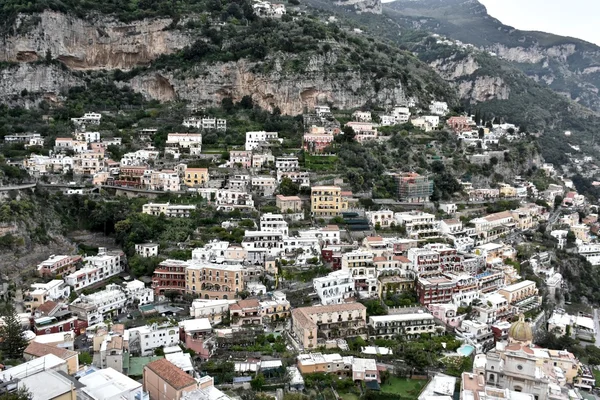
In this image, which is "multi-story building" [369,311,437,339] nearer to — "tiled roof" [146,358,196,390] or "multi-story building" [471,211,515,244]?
"tiled roof" [146,358,196,390]

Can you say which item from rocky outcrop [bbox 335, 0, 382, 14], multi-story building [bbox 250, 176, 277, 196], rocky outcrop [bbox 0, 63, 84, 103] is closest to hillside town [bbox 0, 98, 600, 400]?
multi-story building [bbox 250, 176, 277, 196]

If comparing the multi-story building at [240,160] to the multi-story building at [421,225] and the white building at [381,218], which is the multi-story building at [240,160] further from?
the multi-story building at [421,225]

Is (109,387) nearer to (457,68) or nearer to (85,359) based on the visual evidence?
(85,359)

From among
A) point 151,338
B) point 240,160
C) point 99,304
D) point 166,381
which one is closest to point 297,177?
point 240,160

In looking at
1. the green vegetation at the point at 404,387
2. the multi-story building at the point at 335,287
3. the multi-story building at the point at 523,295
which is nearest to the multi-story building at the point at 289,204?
the multi-story building at the point at 335,287

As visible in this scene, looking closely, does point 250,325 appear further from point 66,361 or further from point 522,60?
point 522,60

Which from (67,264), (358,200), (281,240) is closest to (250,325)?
(281,240)
